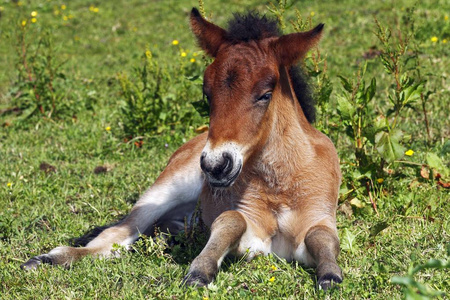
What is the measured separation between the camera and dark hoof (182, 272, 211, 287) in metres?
3.91

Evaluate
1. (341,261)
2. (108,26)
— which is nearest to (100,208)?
(341,261)

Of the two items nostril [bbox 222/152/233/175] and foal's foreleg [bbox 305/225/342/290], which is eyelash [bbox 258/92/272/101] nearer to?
nostril [bbox 222/152/233/175]

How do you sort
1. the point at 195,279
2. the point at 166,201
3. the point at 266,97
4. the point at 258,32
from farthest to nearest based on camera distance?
1. the point at 166,201
2. the point at 258,32
3. the point at 266,97
4. the point at 195,279

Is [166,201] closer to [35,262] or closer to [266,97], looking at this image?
[35,262]

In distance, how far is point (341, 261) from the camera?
441cm

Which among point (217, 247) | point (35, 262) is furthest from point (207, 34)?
point (35, 262)

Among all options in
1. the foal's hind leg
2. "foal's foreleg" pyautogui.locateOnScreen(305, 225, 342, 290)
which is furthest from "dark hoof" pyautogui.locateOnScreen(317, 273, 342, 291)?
the foal's hind leg

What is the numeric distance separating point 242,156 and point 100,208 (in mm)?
2330

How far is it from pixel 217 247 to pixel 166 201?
136 cm

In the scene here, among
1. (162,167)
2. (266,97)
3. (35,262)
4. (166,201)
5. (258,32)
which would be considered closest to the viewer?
(266,97)

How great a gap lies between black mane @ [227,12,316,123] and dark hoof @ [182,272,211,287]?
1.65 metres

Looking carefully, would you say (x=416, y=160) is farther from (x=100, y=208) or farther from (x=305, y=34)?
(x=100, y=208)

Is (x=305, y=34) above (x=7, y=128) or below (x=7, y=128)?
above

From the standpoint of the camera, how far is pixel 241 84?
4078 millimetres
